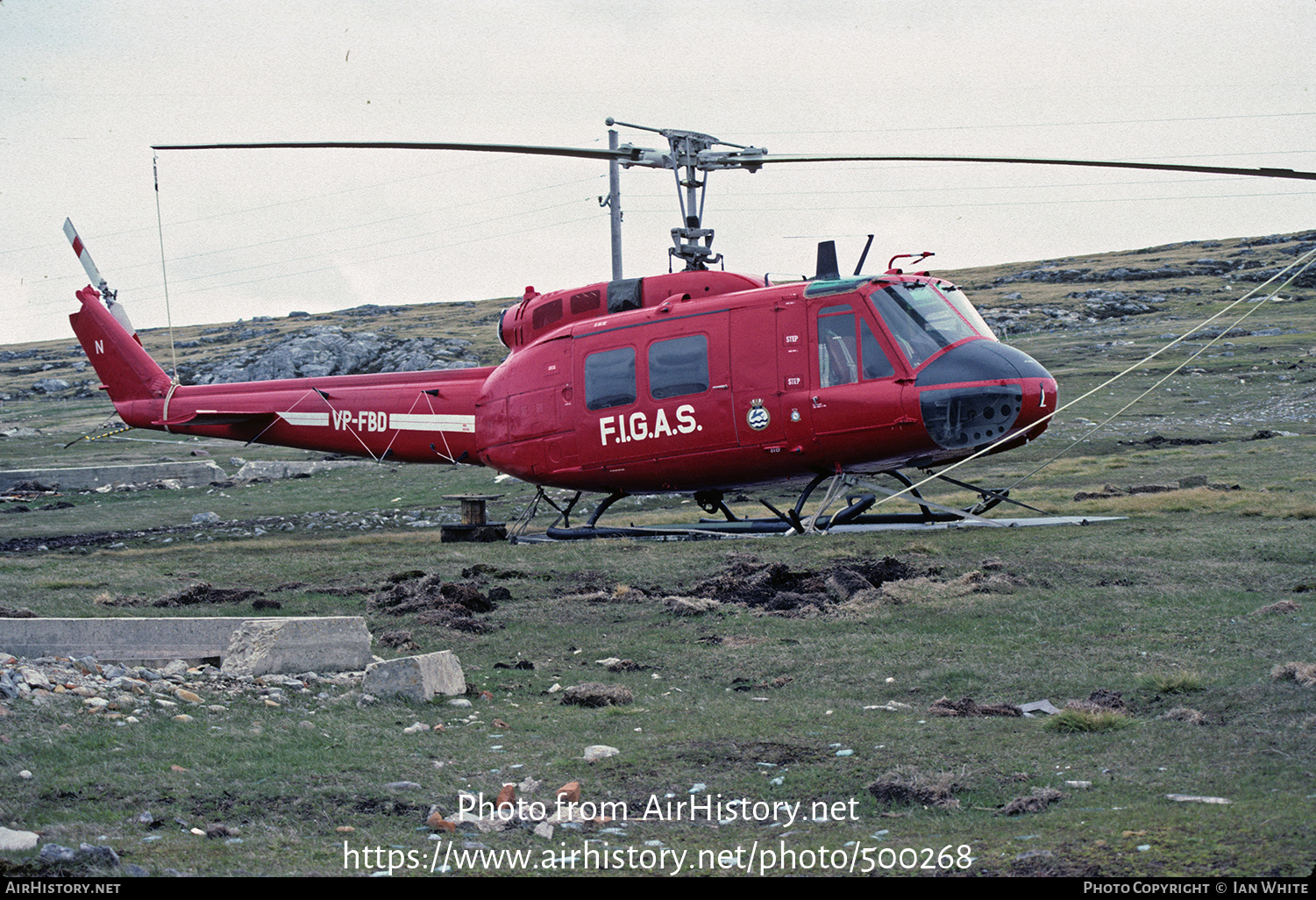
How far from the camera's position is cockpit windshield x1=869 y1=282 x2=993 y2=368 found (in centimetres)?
1400

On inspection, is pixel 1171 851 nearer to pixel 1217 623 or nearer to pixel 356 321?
pixel 1217 623

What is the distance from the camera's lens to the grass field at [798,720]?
5.62 metres

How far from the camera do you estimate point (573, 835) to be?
19.5 ft

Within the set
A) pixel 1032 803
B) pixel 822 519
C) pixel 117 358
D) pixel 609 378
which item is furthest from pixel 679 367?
pixel 117 358

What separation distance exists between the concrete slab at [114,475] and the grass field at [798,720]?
1728 cm

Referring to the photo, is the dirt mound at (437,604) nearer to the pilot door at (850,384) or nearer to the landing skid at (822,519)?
the landing skid at (822,519)

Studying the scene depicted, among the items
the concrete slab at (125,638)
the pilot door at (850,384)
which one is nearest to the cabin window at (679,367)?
the pilot door at (850,384)

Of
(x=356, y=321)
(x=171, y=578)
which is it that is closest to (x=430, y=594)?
(x=171, y=578)

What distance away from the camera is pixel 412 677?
8.86 meters

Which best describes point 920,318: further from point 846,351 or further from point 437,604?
point 437,604

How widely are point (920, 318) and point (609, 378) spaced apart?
4.25 metres

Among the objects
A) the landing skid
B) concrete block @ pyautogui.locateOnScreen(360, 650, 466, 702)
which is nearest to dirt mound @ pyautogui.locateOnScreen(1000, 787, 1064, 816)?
concrete block @ pyautogui.locateOnScreen(360, 650, 466, 702)

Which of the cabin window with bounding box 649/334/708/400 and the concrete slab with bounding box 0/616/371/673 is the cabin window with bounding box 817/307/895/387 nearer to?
the cabin window with bounding box 649/334/708/400

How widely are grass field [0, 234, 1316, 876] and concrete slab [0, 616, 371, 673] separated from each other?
56.4 inches
